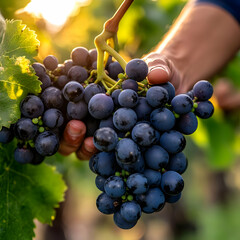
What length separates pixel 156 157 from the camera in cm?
86

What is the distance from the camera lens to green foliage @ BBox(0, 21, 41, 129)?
894 millimetres

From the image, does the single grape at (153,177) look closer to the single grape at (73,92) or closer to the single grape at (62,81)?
the single grape at (73,92)

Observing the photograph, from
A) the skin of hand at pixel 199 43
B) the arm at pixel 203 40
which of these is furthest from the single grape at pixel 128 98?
the arm at pixel 203 40

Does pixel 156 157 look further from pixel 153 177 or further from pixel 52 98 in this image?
pixel 52 98

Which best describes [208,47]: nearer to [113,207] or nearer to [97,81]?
[97,81]

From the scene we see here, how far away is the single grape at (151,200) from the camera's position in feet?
2.82

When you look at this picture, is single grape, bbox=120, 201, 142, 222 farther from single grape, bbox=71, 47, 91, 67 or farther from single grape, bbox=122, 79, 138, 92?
single grape, bbox=71, 47, 91, 67

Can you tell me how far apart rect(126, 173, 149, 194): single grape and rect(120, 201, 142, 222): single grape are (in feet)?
0.15

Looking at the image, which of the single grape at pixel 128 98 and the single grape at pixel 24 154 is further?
the single grape at pixel 24 154

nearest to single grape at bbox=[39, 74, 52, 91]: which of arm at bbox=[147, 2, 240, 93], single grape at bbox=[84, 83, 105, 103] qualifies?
single grape at bbox=[84, 83, 105, 103]

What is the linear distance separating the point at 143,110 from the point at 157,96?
0.22 ft

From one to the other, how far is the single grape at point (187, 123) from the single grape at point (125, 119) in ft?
0.52

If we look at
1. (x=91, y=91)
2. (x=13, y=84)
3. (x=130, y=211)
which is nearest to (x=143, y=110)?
(x=91, y=91)

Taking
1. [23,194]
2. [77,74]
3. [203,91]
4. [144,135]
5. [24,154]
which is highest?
[203,91]
